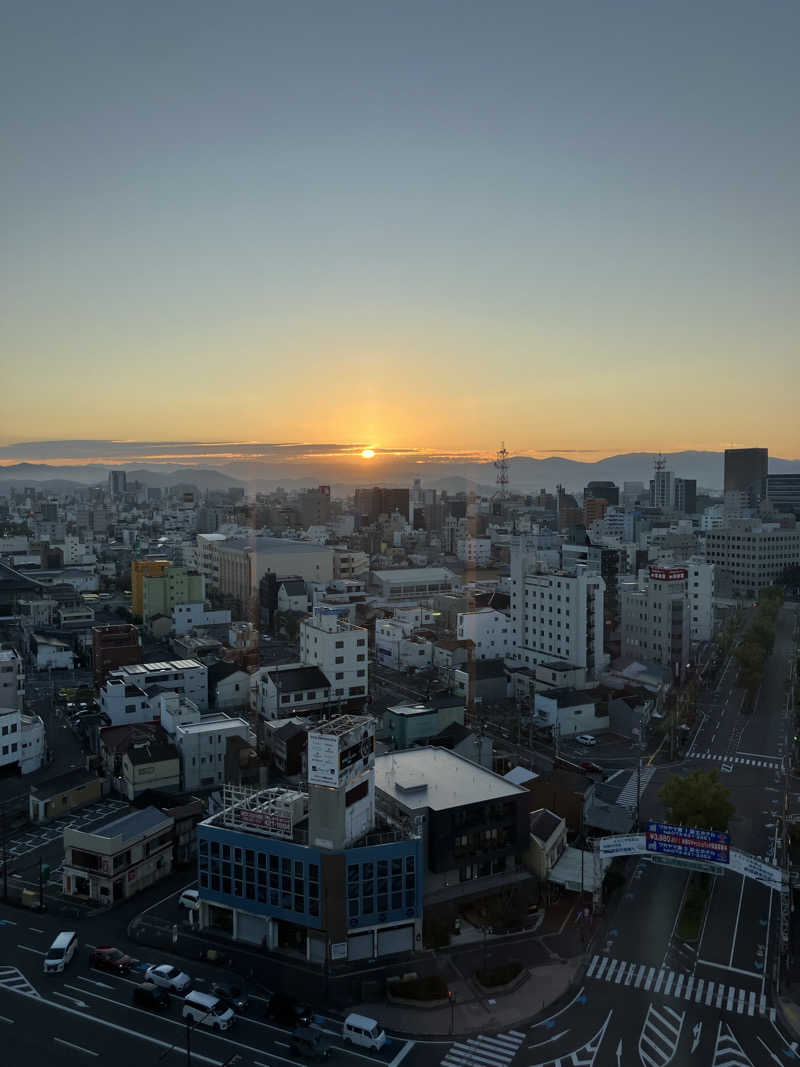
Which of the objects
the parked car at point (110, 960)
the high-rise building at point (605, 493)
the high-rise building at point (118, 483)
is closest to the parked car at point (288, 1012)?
the parked car at point (110, 960)

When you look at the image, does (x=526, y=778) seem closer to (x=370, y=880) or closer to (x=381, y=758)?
(x=381, y=758)

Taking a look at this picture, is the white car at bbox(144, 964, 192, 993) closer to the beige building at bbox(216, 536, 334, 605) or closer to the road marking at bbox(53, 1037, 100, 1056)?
the road marking at bbox(53, 1037, 100, 1056)

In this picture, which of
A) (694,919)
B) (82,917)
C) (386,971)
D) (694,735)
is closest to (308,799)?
(386,971)

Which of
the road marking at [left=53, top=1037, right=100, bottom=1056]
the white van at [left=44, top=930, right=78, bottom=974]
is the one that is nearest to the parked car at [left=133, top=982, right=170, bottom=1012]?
the road marking at [left=53, top=1037, right=100, bottom=1056]

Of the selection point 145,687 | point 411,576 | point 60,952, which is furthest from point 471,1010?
point 411,576

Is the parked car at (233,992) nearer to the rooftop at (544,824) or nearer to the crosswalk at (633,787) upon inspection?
the rooftop at (544,824)
